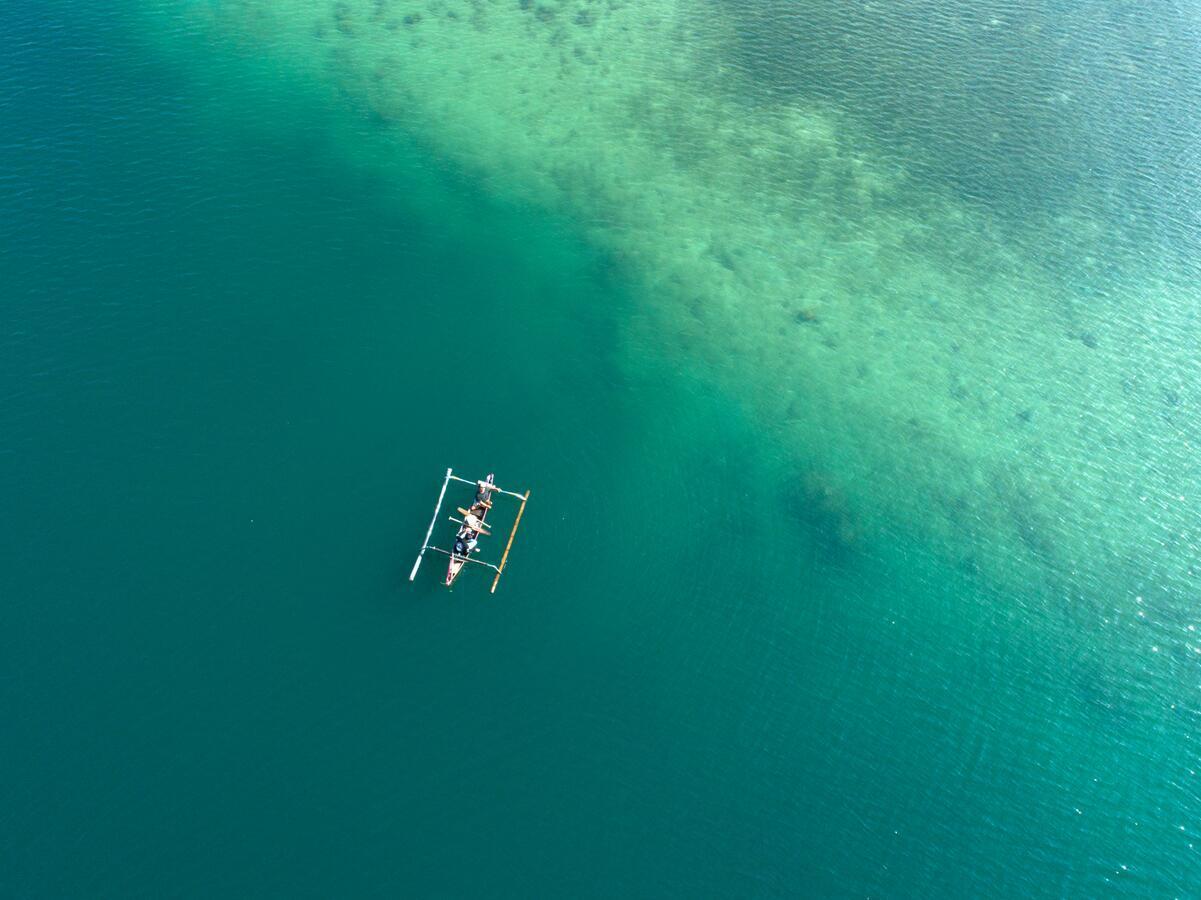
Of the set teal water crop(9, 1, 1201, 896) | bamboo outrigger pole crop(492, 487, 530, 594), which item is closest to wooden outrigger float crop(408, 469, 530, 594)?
bamboo outrigger pole crop(492, 487, 530, 594)

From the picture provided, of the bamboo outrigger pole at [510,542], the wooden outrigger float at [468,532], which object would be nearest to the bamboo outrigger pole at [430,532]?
the wooden outrigger float at [468,532]

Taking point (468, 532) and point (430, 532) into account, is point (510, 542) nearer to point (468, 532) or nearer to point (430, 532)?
point (468, 532)

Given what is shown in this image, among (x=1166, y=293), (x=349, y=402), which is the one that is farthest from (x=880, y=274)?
(x=349, y=402)

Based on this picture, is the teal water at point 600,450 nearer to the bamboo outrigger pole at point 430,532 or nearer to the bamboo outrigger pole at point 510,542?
the bamboo outrigger pole at point 510,542

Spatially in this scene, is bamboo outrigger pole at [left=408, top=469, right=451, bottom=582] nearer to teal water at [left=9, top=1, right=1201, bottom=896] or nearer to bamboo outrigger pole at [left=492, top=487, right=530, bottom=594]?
bamboo outrigger pole at [left=492, top=487, right=530, bottom=594]

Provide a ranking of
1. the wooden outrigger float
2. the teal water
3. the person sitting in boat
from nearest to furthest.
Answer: the teal water
the wooden outrigger float
the person sitting in boat

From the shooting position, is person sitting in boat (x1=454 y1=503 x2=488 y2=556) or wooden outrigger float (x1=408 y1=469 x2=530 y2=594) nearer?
wooden outrigger float (x1=408 y1=469 x2=530 y2=594)
